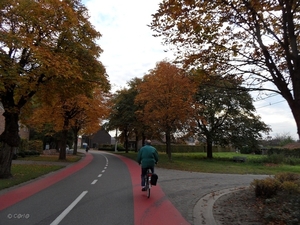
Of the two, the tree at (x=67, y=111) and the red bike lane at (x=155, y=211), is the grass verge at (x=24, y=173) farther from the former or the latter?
the tree at (x=67, y=111)

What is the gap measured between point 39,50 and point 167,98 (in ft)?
43.9

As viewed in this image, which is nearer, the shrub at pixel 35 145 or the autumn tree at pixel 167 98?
the autumn tree at pixel 167 98

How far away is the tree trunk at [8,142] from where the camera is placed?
42.1 ft

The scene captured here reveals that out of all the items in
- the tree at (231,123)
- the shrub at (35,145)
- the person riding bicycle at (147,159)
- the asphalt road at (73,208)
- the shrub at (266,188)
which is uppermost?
the tree at (231,123)

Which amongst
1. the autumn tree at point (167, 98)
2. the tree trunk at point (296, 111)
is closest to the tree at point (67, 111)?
the autumn tree at point (167, 98)

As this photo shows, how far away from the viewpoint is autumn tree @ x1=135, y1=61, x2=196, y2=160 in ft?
72.6

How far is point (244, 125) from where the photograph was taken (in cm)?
3206

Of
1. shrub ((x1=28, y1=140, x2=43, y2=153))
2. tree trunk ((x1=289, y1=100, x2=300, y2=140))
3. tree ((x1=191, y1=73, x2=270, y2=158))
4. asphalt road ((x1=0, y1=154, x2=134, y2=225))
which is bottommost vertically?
asphalt road ((x1=0, y1=154, x2=134, y2=225))

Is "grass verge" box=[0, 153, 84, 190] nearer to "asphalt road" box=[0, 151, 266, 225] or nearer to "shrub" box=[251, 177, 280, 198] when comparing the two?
"asphalt road" box=[0, 151, 266, 225]

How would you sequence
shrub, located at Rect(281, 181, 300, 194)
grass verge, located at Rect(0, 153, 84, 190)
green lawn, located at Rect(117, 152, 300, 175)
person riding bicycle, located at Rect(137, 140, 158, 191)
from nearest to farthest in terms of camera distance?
shrub, located at Rect(281, 181, 300, 194), person riding bicycle, located at Rect(137, 140, 158, 191), grass verge, located at Rect(0, 153, 84, 190), green lawn, located at Rect(117, 152, 300, 175)

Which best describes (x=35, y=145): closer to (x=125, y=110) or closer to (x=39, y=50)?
(x=125, y=110)

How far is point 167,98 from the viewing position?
22703 millimetres

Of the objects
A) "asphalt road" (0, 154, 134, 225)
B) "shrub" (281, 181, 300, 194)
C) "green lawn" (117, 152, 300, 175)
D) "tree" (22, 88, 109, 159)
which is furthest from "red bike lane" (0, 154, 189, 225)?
"tree" (22, 88, 109, 159)

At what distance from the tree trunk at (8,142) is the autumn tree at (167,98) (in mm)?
11690
